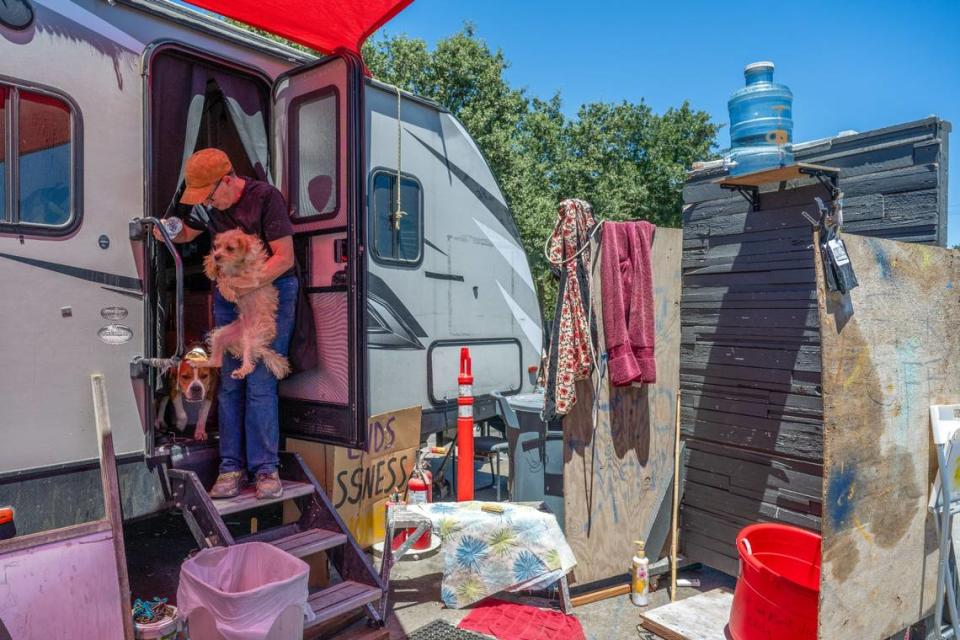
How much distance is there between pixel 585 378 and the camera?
3.65 m

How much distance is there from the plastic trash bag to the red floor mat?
95 centimetres

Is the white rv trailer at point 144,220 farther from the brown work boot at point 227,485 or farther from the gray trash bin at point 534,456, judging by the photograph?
the gray trash bin at point 534,456

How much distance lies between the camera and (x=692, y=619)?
3314 millimetres

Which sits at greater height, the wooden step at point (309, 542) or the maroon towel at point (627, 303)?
the maroon towel at point (627, 303)

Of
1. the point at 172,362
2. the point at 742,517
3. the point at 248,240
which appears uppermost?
the point at 248,240

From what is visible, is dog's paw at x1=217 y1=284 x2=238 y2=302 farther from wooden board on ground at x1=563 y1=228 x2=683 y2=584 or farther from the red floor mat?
the red floor mat

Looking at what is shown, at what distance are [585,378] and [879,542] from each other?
5.10 feet

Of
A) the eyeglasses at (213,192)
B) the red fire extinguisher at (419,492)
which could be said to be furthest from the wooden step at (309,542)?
the eyeglasses at (213,192)

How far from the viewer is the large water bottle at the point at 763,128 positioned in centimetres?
368

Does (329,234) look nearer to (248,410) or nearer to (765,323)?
(248,410)

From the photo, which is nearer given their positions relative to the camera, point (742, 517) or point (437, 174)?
point (742, 517)

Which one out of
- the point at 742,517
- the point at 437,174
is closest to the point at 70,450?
the point at 437,174

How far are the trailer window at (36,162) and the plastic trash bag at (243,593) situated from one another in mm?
1707

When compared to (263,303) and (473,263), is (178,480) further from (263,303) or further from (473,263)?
(473,263)
